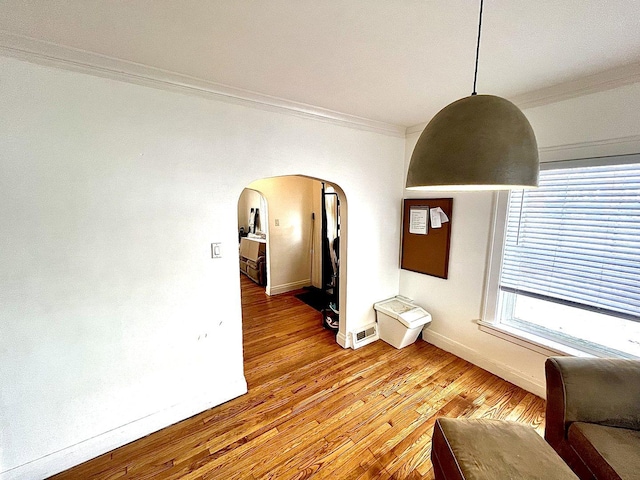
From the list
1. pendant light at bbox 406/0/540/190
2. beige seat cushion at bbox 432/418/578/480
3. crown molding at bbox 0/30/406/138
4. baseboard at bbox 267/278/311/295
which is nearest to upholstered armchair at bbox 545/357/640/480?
beige seat cushion at bbox 432/418/578/480

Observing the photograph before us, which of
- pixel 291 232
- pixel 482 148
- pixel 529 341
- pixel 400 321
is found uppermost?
pixel 482 148

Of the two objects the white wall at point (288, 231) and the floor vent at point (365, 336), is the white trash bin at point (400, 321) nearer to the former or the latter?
the floor vent at point (365, 336)

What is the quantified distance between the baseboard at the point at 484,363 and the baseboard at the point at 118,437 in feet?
7.09

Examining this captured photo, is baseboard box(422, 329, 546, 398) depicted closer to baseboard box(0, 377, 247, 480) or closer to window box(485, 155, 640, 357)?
window box(485, 155, 640, 357)

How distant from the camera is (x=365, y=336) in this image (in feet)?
10.2

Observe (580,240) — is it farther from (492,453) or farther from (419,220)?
(492,453)

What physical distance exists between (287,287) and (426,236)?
2959 mm

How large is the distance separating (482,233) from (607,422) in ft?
5.15

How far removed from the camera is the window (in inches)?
71.1

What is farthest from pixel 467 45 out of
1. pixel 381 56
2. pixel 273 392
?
pixel 273 392

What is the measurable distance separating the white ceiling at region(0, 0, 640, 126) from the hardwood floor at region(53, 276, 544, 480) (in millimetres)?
2502

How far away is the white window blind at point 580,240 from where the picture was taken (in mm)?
1794

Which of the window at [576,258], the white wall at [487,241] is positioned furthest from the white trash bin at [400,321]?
the window at [576,258]

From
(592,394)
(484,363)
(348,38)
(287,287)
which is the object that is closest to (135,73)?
(348,38)
